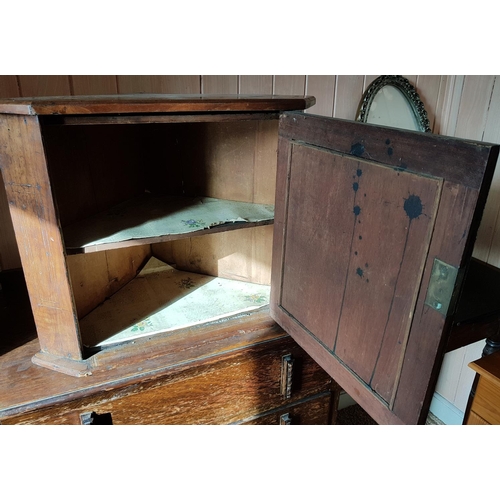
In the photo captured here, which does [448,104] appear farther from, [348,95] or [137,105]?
[137,105]

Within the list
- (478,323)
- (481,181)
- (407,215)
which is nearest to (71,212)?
(407,215)

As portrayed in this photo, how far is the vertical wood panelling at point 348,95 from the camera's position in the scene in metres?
1.49

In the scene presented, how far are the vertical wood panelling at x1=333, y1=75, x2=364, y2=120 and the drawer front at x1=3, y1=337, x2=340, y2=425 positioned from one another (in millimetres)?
901

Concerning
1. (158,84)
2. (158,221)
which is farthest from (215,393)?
(158,84)

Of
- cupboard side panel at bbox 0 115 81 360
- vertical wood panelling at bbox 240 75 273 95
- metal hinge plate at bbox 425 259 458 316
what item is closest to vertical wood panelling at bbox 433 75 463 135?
vertical wood panelling at bbox 240 75 273 95

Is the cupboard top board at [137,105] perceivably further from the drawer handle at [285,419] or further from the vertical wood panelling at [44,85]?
the drawer handle at [285,419]

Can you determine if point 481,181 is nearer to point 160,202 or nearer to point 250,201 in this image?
point 250,201

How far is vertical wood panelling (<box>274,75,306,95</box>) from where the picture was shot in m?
1.39

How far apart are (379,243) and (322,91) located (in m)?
0.94

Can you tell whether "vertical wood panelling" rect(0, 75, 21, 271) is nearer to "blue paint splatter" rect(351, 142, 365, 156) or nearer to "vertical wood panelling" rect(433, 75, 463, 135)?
"blue paint splatter" rect(351, 142, 365, 156)

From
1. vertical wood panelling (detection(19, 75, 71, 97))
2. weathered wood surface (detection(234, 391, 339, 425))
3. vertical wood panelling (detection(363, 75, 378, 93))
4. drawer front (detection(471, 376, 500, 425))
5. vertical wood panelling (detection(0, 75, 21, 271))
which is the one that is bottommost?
weathered wood surface (detection(234, 391, 339, 425))

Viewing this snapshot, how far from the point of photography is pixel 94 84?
1.21 metres

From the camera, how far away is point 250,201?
1263 millimetres

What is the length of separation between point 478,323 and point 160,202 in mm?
914
